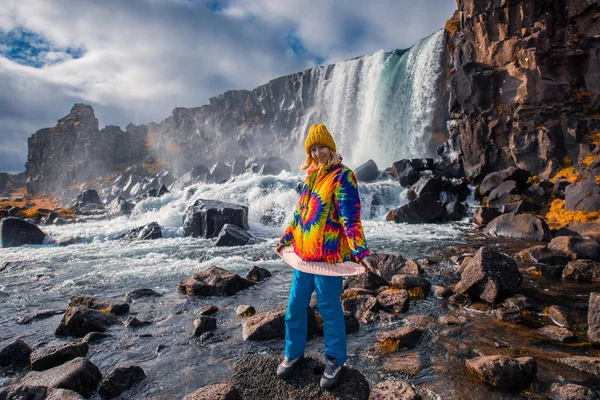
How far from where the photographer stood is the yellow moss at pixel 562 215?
559 inches

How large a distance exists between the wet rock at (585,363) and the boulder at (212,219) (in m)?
14.9

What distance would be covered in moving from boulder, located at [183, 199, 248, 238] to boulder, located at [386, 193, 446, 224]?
31.9ft

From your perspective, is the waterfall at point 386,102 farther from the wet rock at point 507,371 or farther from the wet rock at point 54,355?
the wet rock at point 54,355

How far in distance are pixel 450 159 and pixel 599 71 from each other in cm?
1138

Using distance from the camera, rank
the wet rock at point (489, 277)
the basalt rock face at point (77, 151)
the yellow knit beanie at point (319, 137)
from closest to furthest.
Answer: the yellow knit beanie at point (319, 137), the wet rock at point (489, 277), the basalt rock face at point (77, 151)

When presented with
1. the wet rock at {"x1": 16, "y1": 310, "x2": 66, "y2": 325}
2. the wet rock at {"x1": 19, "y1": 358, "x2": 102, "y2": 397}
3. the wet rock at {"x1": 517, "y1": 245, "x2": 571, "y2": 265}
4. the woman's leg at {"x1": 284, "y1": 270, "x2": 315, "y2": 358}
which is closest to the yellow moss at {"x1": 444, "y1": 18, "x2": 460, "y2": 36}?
the wet rock at {"x1": 517, "y1": 245, "x2": 571, "y2": 265}

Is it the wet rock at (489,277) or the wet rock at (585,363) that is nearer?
the wet rock at (585,363)

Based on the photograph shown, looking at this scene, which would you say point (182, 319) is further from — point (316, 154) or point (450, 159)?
point (450, 159)

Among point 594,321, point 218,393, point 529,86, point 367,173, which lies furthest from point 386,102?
point 218,393

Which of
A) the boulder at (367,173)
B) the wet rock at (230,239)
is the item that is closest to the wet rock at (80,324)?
the wet rock at (230,239)

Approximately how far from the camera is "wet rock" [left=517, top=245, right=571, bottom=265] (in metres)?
9.19

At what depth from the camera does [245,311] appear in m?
6.27

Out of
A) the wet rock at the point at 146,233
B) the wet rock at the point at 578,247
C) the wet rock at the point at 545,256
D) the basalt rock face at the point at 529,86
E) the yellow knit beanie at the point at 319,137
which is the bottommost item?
the wet rock at the point at 545,256

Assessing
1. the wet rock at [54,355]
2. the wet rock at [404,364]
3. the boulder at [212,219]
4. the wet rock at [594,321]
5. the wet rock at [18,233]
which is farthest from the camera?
the wet rock at [18,233]
